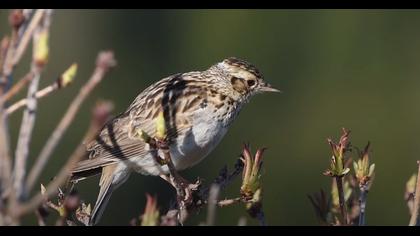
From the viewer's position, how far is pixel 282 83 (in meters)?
16.0

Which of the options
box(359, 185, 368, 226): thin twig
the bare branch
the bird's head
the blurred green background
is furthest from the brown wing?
the blurred green background

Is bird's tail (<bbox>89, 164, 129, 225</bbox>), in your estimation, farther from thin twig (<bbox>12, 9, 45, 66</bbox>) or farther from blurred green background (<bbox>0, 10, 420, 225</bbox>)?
blurred green background (<bbox>0, 10, 420, 225</bbox>)

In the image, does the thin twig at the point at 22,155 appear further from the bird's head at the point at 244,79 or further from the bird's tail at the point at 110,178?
the bird's head at the point at 244,79

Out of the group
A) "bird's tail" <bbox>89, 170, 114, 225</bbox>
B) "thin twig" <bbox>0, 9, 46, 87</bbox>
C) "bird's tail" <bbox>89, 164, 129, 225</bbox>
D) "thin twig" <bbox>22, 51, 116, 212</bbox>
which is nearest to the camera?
"thin twig" <bbox>22, 51, 116, 212</bbox>

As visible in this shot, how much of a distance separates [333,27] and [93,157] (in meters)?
13.2

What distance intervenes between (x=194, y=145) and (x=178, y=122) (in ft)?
0.45

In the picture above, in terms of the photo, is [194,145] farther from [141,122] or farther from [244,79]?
[244,79]

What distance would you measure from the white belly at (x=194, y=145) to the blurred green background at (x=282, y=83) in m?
5.44

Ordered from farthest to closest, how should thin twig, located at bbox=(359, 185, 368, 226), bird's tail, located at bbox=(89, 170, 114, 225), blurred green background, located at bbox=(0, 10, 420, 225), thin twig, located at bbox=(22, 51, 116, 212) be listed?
1. blurred green background, located at bbox=(0, 10, 420, 225)
2. bird's tail, located at bbox=(89, 170, 114, 225)
3. thin twig, located at bbox=(359, 185, 368, 226)
4. thin twig, located at bbox=(22, 51, 116, 212)

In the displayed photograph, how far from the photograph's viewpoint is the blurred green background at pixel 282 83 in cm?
1216

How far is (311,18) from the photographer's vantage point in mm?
17969

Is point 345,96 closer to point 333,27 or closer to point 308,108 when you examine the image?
point 308,108

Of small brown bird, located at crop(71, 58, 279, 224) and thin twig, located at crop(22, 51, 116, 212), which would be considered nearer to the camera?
thin twig, located at crop(22, 51, 116, 212)

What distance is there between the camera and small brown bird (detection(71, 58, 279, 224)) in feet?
15.3
